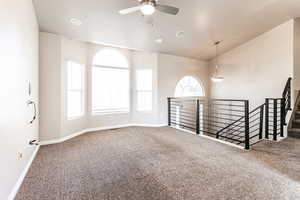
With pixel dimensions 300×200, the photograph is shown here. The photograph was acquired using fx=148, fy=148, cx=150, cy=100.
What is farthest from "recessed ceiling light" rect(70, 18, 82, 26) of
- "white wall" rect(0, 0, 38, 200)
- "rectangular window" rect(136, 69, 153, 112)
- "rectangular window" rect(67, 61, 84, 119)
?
"rectangular window" rect(136, 69, 153, 112)

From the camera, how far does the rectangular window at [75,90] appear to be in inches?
155

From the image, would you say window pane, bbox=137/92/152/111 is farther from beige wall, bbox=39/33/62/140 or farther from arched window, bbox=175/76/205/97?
beige wall, bbox=39/33/62/140

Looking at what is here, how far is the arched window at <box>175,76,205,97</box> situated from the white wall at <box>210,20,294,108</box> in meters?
0.87

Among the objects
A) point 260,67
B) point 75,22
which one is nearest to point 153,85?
point 75,22

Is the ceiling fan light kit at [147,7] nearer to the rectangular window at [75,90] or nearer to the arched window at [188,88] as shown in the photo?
the rectangular window at [75,90]

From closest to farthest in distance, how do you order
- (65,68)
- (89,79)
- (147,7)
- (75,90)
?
(147,7) → (65,68) → (75,90) → (89,79)

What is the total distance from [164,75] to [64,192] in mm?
4382

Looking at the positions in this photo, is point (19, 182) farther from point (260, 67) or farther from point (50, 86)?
point (260, 67)

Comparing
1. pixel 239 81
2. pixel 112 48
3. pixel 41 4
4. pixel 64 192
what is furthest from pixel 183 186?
pixel 239 81

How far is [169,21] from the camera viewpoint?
3.55 m

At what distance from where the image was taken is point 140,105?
5.40 m

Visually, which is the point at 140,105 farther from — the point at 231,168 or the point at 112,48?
the point at 231,168

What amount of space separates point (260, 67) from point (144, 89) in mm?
3957

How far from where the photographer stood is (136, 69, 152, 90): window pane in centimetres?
530
